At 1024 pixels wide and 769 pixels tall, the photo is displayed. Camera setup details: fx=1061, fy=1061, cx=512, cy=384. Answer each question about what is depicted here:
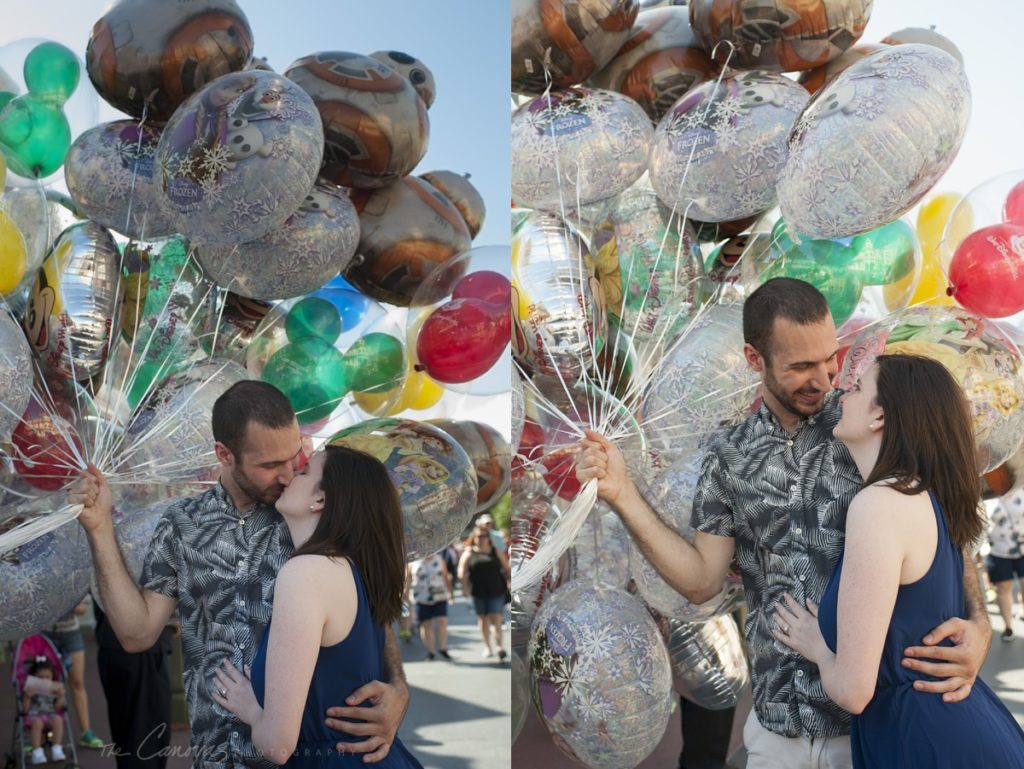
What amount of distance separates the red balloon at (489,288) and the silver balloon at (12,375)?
111cm

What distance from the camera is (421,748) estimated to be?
4.35 meters

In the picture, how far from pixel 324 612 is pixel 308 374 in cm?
129

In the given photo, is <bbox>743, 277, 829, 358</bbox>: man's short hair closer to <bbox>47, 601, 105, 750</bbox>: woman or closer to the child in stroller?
the child in stroller

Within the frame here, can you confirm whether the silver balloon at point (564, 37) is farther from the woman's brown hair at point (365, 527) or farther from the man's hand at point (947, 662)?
the man's hand at point (947, 662)

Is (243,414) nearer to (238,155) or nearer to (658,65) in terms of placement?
(238,155)

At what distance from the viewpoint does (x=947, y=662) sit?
1.68m

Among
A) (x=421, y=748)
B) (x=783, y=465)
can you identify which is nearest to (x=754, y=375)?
(x=783, y=465)

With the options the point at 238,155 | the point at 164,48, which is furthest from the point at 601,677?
the point at 164,48

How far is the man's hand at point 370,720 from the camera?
1.85m

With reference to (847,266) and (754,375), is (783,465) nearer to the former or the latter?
(754,375)

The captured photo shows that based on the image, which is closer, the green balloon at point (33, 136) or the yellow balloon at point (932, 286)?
the green balloon at point (33, 136)

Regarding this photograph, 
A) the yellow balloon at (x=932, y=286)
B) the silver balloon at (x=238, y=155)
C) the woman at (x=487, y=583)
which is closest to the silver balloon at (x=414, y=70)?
the silver balloon at (x=238, y=155)

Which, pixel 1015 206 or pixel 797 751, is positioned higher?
pixel 1015 206

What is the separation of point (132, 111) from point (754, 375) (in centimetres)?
181
